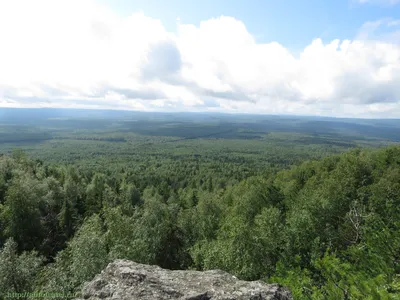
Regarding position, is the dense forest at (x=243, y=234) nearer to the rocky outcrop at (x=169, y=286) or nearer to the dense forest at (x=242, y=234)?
the dense forest at (x=242, y=234)

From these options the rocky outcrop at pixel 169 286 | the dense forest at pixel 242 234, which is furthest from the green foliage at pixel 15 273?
the rocky outcrop at pixel 169 286

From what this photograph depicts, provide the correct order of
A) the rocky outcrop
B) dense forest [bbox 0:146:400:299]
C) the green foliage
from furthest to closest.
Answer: the green foliage < dense forest [bbox 0:146:400:299] < the rocky outcrop

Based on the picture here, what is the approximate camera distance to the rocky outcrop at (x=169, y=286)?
12.2 metres

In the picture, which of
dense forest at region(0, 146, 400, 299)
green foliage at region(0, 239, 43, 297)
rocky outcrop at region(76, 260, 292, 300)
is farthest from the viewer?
green foliage at region(0, 239, 43, 297)

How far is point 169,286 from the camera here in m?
12.7

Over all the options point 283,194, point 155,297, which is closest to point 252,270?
point 155,297

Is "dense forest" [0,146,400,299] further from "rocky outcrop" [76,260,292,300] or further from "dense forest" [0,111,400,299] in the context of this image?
"rocky outcrop" [76,260,292,300]

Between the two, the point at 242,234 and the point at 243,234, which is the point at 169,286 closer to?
the point at 242,234

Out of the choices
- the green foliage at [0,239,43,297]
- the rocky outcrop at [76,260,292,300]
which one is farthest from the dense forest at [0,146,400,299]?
the rocky outcrop at [76,260,292,300]

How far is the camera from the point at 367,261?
22.0 metres

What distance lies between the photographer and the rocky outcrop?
12.2m

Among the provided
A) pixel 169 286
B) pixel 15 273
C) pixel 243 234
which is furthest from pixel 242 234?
pixel 15 273

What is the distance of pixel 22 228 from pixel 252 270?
146ft

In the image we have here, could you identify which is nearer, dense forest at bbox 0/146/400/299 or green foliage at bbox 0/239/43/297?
dense forest at bbox 0/146/400/299
